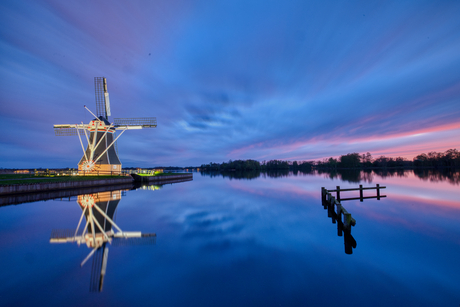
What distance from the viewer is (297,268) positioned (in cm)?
652

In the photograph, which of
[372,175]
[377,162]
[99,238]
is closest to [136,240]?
[99,238]

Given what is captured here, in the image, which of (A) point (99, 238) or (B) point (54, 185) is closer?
(A) point (99, 238)

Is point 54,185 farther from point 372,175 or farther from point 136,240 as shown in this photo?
point 372,175

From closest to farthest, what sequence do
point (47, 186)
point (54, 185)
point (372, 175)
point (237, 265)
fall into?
point (237, 265) < point (47, 186) < point (54, 185) < point (372, 175)

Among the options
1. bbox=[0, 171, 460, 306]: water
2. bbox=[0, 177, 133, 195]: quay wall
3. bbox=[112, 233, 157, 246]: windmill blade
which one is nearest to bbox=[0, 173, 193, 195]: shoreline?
bbox=[0, 177, 133, 195]: quay wall

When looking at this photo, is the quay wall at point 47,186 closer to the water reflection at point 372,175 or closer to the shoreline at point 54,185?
the shoreline at point 54,185

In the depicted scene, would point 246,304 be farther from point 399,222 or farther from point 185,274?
point 399,222

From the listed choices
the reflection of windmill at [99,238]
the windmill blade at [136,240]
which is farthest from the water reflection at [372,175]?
the reflection of windmill at [99,238]

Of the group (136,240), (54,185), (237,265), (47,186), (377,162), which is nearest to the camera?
(237,265)

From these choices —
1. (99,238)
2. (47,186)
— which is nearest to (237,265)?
(99,238)

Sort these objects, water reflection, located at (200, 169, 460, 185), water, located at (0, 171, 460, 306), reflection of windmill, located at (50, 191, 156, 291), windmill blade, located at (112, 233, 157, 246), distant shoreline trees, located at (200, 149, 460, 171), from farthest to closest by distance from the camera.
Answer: distant shoreline trees, located at (200, 149, 460, 171)
water reflection, located at (200, 169, 460, 185)
windmill blade, located at (112, 233, 157, 246)
reflection of windmill, located at (50, 191, 156, 291)
water, located at (0, 171, 460, 306)


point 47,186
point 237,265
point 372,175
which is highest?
point 47,186

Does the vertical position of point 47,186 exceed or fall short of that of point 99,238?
it exceeds it

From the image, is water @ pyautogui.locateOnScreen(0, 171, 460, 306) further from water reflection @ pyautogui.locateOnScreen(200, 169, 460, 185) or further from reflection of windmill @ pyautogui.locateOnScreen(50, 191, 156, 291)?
water reflection @ pyautogui.locateOnScreen(200, 169, 460, 185)
